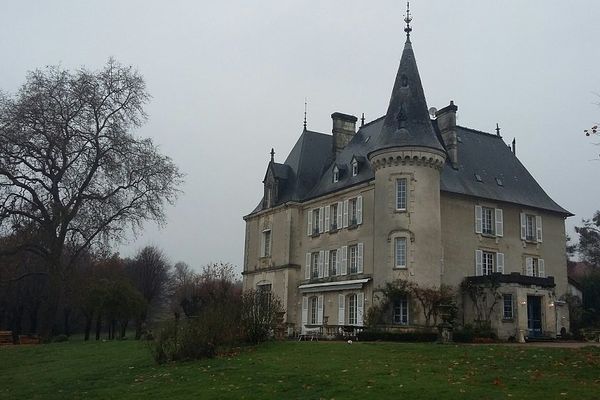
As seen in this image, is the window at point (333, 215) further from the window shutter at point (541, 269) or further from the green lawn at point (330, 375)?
the green lawn at point (330, 375)

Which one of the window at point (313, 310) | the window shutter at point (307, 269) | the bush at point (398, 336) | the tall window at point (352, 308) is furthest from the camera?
the window shutter at point (307, 269)

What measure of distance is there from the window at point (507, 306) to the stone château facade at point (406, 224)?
74 millimetres

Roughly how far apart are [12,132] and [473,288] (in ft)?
A: 69.1

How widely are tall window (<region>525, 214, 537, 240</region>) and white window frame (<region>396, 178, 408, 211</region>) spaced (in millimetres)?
7639

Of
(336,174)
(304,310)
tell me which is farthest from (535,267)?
(304,310)

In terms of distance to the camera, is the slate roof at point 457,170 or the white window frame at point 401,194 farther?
the slate roof at point 457,170

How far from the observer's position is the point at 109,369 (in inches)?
680

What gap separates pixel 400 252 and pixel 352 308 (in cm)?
398

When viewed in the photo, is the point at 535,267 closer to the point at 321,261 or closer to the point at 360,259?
the point at 360,259

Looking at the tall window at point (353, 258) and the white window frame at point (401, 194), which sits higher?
the white window frame at point (401, 194)

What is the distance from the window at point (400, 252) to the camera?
29312 millimetres

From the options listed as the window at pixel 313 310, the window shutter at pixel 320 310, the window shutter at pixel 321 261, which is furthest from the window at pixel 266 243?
the window shutter at pixel 320 310

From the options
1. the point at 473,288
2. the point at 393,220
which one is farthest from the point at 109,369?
the point at 473,288

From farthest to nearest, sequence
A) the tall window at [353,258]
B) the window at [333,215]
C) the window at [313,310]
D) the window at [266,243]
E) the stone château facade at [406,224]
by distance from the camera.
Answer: the window at [266,243]
the window at [313,310]
the window at [333,215]
the tall window at [353,258]
the stone château facade at [406,224]
